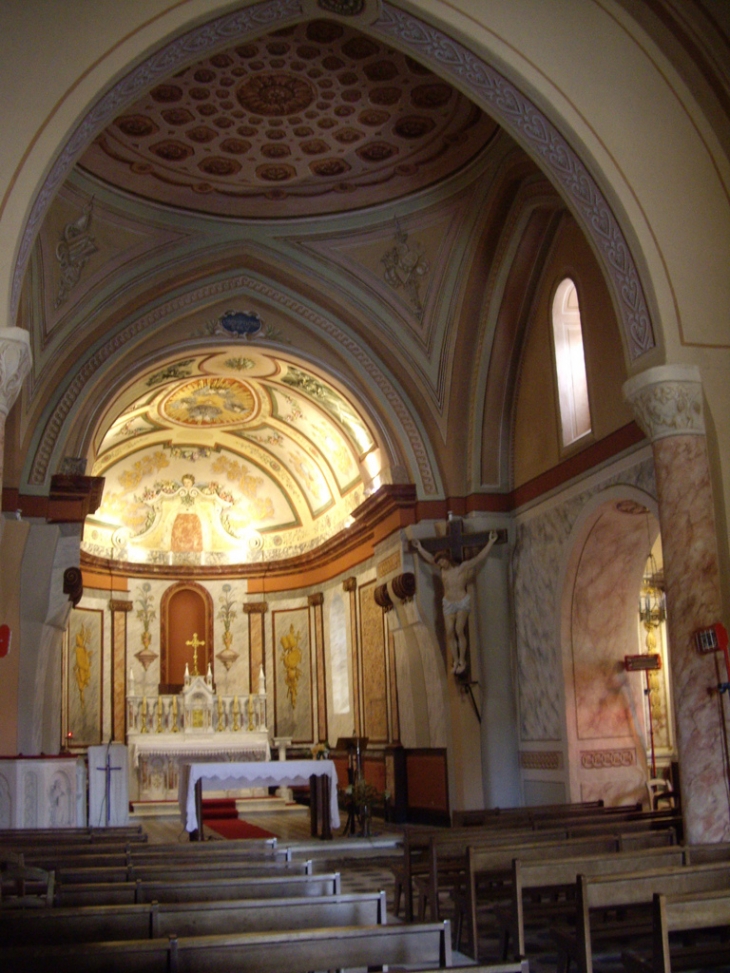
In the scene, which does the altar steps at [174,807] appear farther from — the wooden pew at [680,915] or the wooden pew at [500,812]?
the wooden pew at [680,915]

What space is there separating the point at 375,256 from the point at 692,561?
8551mm

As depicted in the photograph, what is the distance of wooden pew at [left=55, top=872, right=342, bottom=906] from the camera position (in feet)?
20.1

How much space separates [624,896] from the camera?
→ 577cm

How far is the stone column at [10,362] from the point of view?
8.24 metres

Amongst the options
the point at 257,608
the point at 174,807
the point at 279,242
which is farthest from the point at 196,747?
the point at 279,242

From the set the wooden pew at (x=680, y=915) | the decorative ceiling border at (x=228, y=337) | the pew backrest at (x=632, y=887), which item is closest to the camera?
the wooden pew at (x=680, y=915)

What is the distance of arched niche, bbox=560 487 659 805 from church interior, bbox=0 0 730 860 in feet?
0.14

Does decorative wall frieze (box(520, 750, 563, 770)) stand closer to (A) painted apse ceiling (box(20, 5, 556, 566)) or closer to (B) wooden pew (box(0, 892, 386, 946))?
(A) painted apse ceiling (box(20, 5, 556, 566))

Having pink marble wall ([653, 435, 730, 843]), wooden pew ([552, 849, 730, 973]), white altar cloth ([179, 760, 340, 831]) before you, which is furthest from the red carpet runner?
wooden pew ([552, 849, 730, 973])

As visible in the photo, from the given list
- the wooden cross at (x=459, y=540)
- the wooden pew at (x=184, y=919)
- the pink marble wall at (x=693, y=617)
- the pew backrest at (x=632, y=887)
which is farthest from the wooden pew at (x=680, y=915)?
the wooden cross at (x=459, y=540)

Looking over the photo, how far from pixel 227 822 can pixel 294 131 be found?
11.8 meters

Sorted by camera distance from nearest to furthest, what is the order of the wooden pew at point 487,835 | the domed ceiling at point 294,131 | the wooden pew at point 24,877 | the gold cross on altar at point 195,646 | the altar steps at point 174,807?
the wooden pew at point 24,877
the wooden pew at point 487,835
the domed ceiling at point 294,131
the altar steps at point 174,807
the gold cross on altar at point 195,646

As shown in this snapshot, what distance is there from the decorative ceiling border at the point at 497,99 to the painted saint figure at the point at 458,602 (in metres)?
6.38

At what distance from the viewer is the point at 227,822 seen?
1909 cm
